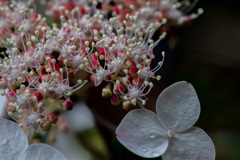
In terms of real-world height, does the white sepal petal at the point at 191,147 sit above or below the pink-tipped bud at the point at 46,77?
below

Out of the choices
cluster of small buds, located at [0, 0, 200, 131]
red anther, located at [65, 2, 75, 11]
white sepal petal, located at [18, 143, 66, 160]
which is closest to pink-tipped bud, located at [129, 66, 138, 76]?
cluster of small buds, located at [0, 0, 200, 131]

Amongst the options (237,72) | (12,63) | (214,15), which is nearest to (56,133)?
(12,63)

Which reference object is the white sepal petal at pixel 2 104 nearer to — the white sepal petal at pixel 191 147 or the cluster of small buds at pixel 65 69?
the cluster of small buds at pixel 65 69

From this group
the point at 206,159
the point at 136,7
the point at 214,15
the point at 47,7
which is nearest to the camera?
the point at 206,159

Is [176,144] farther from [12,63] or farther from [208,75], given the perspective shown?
[208,75]

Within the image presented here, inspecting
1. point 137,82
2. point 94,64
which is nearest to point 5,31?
point 94,64

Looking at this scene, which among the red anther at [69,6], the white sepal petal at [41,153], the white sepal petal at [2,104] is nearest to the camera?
the white sepal petal at [41,153]

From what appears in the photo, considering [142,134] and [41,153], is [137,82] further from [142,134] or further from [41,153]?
[41,153]

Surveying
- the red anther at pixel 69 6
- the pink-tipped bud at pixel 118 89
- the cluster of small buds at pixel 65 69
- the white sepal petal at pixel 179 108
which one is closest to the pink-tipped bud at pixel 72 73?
the cluster of small buds at pixel 65 69
